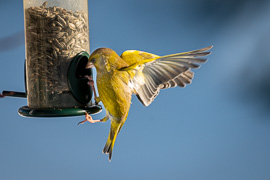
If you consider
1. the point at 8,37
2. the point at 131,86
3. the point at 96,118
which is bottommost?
the point at 96,118

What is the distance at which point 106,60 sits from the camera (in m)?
3.39

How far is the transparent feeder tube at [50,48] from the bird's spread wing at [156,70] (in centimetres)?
57

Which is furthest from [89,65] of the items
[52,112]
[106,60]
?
[52,112]

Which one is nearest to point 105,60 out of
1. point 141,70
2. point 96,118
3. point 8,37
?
point 141,70

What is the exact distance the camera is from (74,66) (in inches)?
141

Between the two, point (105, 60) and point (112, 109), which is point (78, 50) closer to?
point (105, 60)

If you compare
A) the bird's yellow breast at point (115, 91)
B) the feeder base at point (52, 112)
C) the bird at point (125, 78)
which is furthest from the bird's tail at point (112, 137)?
the feeder base at point (52, 112)

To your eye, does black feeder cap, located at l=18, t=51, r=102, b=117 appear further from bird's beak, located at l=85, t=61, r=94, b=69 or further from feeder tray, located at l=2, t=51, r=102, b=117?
bird's beak, located at l=85, t=61, r=94, b=69

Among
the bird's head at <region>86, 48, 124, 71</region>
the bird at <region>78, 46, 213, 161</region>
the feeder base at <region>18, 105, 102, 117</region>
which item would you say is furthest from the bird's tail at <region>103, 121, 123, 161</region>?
the bird's head at <region>86, 48, 124, 71</region>

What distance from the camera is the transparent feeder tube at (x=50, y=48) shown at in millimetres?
3500

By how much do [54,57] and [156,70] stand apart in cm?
95

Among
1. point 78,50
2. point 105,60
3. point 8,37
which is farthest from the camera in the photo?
point 8,37

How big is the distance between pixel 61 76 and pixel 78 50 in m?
0.30

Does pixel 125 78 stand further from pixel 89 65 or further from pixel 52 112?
pixel 52 112
